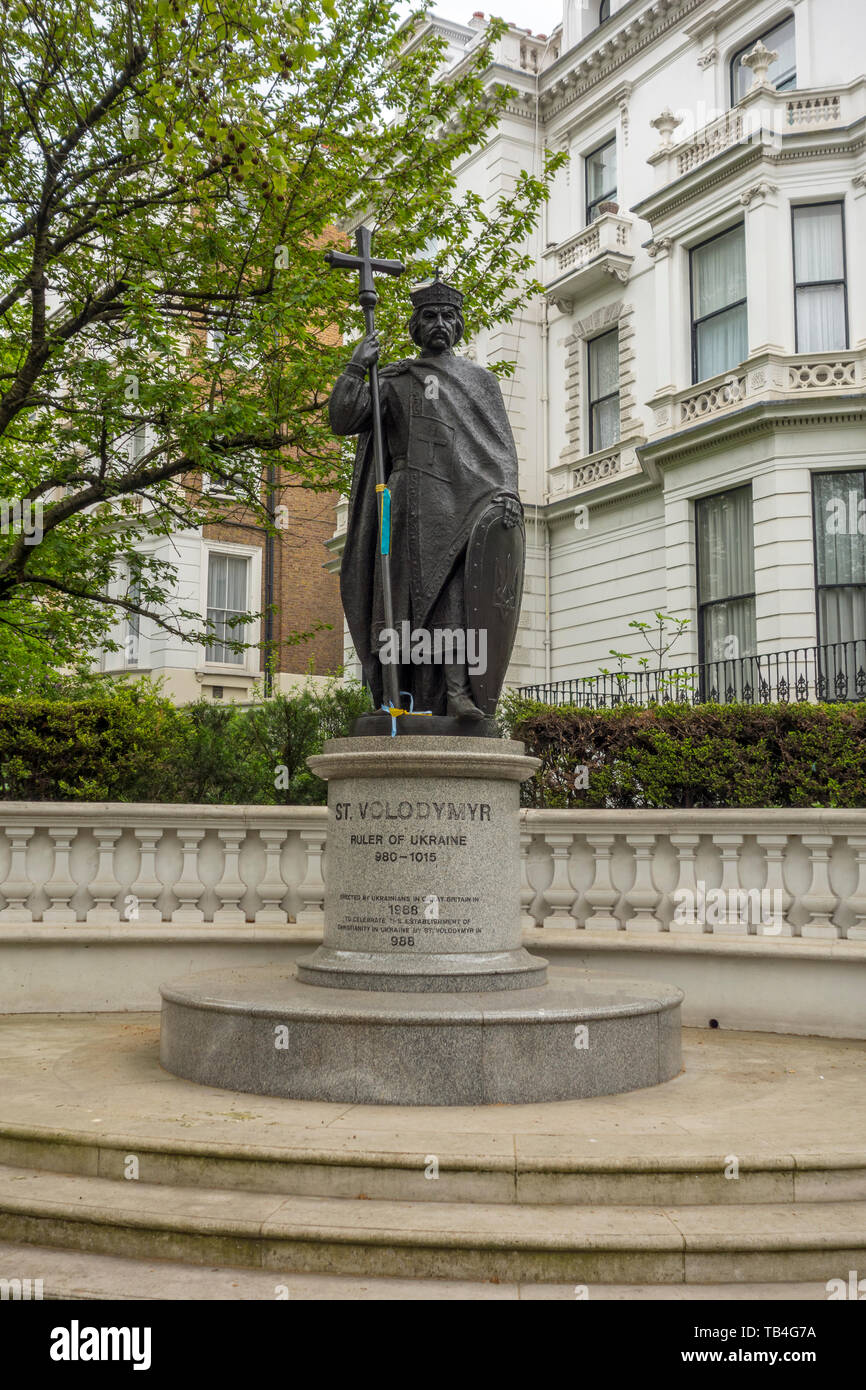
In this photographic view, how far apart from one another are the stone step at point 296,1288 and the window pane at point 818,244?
1908 centimetres

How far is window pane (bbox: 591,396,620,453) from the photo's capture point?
2431 cm

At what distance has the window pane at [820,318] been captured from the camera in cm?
1966

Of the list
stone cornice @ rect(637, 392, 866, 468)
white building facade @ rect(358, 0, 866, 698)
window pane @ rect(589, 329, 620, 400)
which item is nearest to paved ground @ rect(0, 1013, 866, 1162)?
white building facade @ rect(358, 0, 866, 698)

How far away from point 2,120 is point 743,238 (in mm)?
13527

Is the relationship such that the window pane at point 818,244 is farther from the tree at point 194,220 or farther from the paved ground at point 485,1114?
the paved ground at point 485,1114

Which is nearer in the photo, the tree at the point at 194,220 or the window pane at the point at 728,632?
the tree at the point at 194,220

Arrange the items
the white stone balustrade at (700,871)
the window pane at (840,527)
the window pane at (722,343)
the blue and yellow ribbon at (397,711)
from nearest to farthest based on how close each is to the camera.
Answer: the blue and yellow ribbon at (397,711) < the white stone balustrade at (700,871) < the window pane at (840,527) < the window pane at (722,343)

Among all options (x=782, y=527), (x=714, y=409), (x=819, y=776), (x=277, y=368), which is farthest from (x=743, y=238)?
(x=819, y=776)

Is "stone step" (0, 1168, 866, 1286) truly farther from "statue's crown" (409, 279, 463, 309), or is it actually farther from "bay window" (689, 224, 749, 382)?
"bay window" (689, 224, 749, 382)

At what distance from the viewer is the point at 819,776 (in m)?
9.45

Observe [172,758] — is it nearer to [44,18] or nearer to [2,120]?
[2,120]

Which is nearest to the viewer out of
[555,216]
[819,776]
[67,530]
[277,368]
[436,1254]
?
[436,1254]

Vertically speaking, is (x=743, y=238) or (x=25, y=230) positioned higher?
(x=743, y=238)

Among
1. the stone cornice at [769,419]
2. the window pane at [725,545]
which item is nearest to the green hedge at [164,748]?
the window pane at [725,545]
